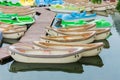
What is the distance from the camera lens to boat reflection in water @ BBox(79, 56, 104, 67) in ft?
60.8

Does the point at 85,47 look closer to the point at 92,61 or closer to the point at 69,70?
the point at 92,61

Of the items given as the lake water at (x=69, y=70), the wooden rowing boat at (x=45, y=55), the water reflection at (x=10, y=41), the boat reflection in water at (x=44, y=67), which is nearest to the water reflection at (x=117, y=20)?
the lake water at (x=69, y=70)

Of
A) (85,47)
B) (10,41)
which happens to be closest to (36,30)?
(10,41)

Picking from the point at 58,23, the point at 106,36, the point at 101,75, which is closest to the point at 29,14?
the point at 58,23

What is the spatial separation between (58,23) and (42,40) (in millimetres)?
8178

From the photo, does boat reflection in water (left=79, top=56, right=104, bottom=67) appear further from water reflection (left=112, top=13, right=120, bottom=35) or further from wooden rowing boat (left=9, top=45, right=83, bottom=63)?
water reflection (left=112, top=13, right=120, bottom=35)

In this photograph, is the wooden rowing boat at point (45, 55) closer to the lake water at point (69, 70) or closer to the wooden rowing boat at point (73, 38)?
the lake water at point (69, 70)

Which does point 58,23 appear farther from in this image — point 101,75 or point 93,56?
point 101,75

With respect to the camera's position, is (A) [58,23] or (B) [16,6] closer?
(A) [58,23]

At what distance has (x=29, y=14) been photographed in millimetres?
28828

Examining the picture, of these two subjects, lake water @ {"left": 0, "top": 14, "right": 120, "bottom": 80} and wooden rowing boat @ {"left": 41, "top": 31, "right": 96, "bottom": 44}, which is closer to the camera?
lake water @ {"left": 0, "top": 14, "right": 120, "bottom": 80}

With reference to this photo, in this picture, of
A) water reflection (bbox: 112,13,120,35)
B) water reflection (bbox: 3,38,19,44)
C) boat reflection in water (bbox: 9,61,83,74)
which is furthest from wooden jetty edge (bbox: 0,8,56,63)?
water reflection (bbox: 112,13,120,35)

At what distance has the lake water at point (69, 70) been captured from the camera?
54.8ft

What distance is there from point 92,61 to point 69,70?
190 centimetres
